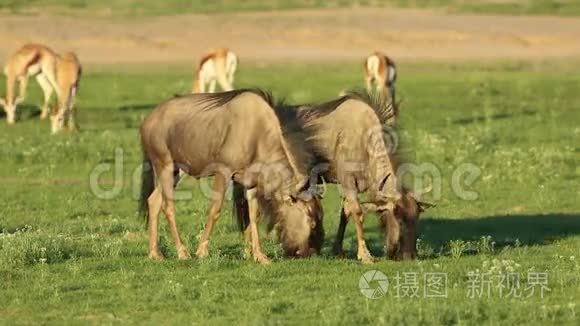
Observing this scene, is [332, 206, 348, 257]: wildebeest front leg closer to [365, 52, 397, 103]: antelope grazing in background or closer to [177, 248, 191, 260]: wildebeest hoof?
[177, 248, 191, 260]: wildebeest hoof

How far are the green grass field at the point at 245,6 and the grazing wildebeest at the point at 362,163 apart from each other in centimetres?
4227

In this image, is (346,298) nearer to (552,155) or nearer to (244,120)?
(244,120)

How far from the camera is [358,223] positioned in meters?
11.9

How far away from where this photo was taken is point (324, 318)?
910cm

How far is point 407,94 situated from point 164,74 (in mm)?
8866

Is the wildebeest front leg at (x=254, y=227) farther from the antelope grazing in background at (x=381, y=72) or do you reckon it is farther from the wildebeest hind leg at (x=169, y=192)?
the antelope grazing in background at (x=381, y=72)

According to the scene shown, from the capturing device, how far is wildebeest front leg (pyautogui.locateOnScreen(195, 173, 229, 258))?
38.3 feet

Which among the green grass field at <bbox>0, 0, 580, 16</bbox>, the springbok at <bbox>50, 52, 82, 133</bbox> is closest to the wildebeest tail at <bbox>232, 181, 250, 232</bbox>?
the springbok at <bbox>50, 52, 82, 133</bbox>

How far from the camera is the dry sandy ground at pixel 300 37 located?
44.4 metres

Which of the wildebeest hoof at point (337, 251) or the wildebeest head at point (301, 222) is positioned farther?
the wildebeest hoof at point (337, 251)

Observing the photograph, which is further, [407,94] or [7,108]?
[407,94]

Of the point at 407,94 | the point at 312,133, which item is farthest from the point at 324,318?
the point at 407,94

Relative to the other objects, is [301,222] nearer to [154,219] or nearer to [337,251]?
[337,251]

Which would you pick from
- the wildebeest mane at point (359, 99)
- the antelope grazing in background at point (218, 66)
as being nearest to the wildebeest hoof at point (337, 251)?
the wildebeest mane at point (359, 99)
